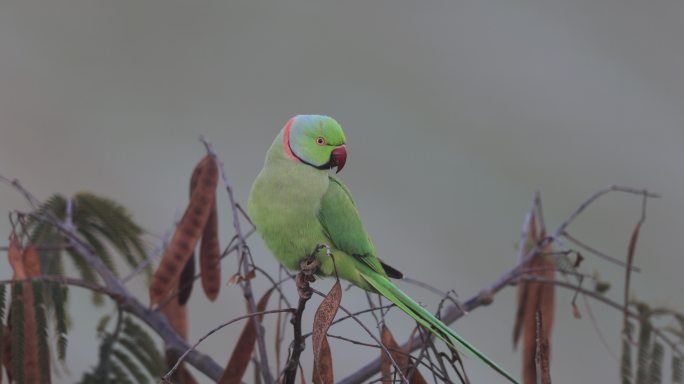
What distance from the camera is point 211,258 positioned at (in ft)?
5.26

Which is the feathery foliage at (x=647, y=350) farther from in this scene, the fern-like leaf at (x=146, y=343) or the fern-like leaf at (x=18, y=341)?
the fern-like leaf at (x=18, y=341)

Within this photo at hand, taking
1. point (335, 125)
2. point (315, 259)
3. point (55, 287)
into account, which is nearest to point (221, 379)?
point (315, 259)

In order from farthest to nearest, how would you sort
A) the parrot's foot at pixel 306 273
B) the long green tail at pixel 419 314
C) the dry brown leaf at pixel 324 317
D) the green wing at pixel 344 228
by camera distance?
the green wing at pixel 344 228 → the parrot's foot at pixel 306 273 → the long green tail at pixel 419 314 → the dry brown leaf at pixel 324 317

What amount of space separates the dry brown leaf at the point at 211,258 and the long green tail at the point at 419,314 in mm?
300

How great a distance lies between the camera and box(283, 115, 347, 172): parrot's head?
140 centimetres

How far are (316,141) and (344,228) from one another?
0.59 feet

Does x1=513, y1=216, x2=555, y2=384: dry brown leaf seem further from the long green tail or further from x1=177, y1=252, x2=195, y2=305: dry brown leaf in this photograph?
x1=177, y1=252, x2=195, y2=305: dry brown leaf

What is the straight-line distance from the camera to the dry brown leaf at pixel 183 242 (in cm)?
153

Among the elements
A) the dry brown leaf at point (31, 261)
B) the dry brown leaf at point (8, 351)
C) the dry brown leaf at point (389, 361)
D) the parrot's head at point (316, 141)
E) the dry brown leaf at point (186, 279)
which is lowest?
the dry brown leaf at point (8, 351)

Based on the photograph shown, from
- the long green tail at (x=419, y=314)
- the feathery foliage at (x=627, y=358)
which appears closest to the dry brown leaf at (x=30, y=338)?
the long green tail at (x=419, y=314)

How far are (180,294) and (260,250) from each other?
2914mm

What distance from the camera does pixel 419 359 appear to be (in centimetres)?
113

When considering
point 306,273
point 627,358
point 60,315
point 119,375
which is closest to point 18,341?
point 60,315

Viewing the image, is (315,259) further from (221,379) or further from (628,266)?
(628,266)
